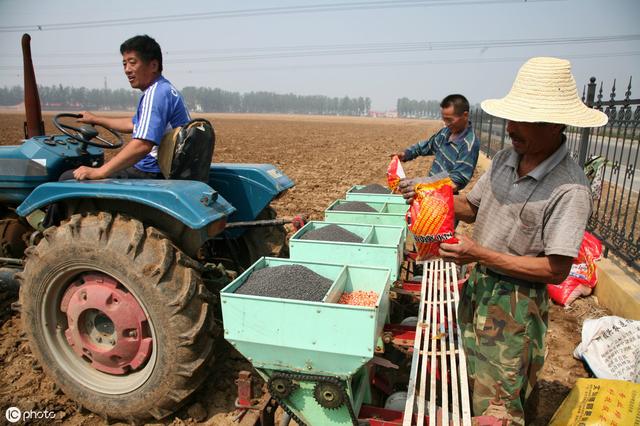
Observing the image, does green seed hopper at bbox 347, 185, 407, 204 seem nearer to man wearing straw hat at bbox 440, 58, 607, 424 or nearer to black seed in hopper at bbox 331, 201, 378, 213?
black seed in hopper at bbox 331, 201, 378, 213

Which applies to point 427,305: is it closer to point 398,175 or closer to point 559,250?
point 398,175

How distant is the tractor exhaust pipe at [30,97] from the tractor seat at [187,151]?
1.35 metres

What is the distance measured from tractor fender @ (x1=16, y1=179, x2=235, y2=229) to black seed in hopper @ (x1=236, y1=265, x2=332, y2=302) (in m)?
0.40

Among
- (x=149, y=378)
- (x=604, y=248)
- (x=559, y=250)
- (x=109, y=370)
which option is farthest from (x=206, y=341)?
(x=604, y=248)

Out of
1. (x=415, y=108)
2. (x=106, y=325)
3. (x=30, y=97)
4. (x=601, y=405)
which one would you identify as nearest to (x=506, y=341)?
(x=601, y=405)

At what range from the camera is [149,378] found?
2.40 m

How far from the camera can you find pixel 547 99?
180 centimetres

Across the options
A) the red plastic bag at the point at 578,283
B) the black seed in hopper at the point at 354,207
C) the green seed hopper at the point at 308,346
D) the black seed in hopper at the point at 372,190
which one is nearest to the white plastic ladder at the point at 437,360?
the green seed hopper at the point at 308,346

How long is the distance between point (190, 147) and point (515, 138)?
181 centimetres

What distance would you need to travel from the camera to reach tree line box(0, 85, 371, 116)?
102438mm

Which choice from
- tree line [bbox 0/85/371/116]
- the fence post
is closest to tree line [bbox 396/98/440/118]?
tree line [bbox 0/85/371/116]

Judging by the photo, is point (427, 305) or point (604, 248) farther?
point (604, 248)

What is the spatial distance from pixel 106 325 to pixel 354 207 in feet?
7.79

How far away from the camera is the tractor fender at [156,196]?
91.0 inches
